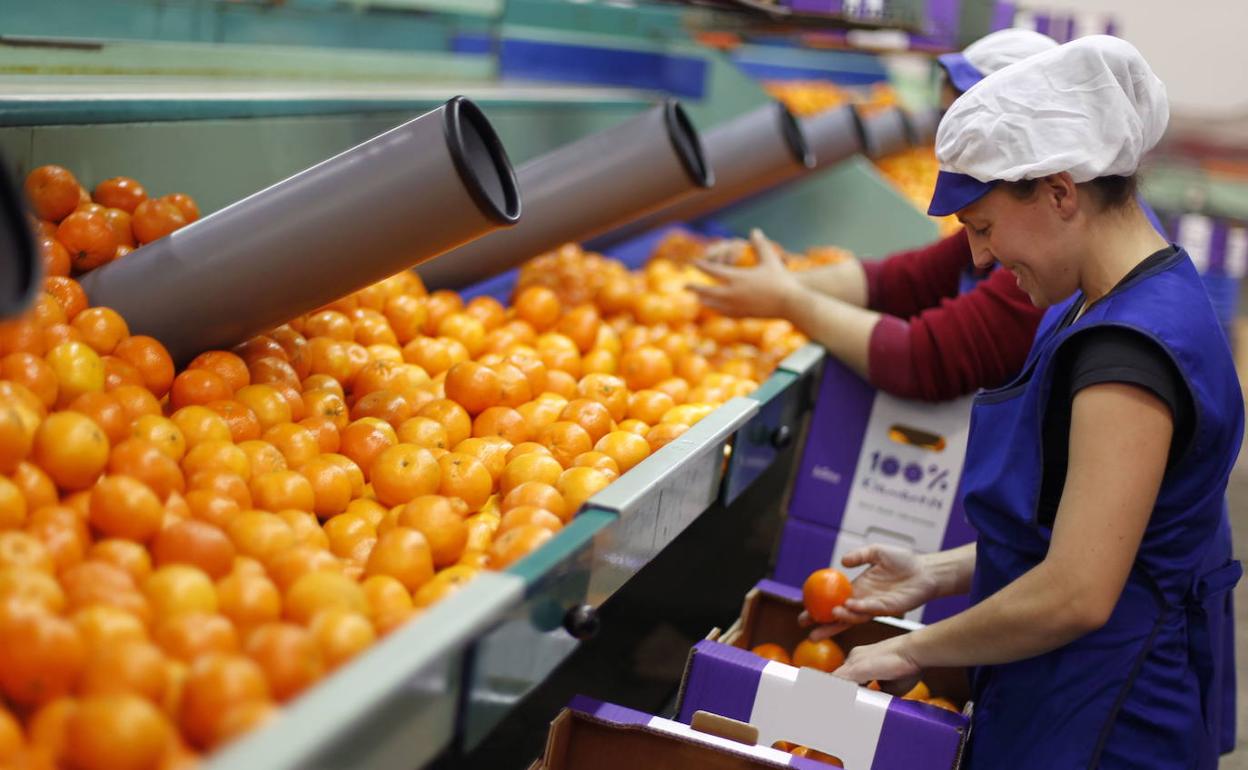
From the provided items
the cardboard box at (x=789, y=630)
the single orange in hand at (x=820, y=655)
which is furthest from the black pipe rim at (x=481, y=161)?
the single orange in hand at (x=820, y=655)

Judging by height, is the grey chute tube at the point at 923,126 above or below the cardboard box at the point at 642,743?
above

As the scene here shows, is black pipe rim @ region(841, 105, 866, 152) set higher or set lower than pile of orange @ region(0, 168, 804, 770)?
higher

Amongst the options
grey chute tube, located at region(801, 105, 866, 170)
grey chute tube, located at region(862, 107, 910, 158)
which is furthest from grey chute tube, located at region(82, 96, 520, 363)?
grey chute tube, located at region(862, 107, 910, 158)

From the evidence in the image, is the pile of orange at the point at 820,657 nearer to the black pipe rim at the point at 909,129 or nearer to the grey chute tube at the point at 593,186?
the grey chute tube at the point at 593,186

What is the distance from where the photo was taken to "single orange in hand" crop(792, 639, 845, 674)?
8.45 ft

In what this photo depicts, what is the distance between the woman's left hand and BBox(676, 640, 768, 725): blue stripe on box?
17 centimetres

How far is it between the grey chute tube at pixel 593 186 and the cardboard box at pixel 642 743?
55.6 inches

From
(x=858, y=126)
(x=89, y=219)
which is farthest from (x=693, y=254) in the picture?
(x=89, y=219)

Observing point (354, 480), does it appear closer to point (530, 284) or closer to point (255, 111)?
point (255, 111)

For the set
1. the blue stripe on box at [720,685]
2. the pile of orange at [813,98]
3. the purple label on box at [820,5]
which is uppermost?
the purple label on box at [820,5]

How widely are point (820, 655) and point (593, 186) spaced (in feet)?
4.38

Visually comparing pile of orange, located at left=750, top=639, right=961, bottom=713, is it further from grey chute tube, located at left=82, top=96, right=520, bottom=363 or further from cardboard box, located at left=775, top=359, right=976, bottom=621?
grey chute tube, located at left=82, top=96, right=520, bottom=363

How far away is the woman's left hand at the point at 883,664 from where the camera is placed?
2168 mm

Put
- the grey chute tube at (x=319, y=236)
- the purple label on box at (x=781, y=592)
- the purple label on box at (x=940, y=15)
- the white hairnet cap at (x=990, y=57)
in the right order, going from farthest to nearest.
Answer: the purple label on box at (x=940, y=15) < the white hairnet cap at (x=990, y=57) < the purple label on box at (x=781, y=592) < the grey chute tube at (x=319, y=236)
